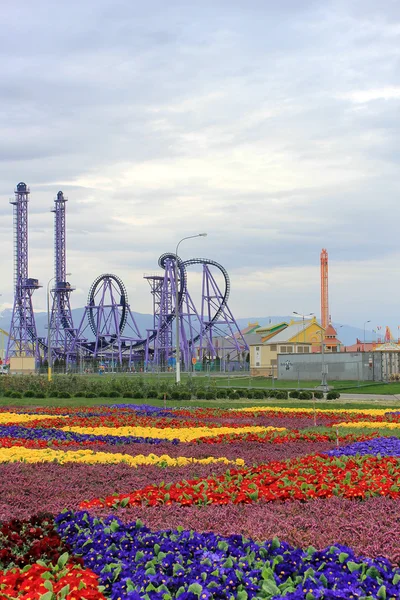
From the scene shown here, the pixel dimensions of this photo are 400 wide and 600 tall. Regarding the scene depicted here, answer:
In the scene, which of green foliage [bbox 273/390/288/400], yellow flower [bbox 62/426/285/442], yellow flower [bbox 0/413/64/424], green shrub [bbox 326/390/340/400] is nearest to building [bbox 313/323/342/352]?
green shrub [bbox 326/390/340/400]

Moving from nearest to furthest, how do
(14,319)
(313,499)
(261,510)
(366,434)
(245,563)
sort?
(245,563)
(261,510)
(313,499)
(366,434)
(14,319)

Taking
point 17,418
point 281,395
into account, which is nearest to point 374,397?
point 281,395

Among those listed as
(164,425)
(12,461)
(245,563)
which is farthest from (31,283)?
(245,563)

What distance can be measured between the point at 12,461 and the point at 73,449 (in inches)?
75.9

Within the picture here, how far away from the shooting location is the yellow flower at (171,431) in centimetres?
1711

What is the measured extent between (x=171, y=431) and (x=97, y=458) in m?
5.20

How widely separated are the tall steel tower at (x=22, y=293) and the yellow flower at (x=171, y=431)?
8174 cm

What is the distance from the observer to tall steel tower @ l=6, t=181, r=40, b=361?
97750mm

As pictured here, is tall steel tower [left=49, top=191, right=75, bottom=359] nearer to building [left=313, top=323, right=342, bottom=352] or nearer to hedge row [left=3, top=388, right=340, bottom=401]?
building [left=313, top=323, right=342, bottom=352]

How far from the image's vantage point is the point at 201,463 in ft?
40.8

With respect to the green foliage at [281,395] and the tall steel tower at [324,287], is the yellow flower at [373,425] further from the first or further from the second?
the tall steel tower at [324,287]

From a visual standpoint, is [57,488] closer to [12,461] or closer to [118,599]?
[12,461]

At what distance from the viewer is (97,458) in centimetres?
1297

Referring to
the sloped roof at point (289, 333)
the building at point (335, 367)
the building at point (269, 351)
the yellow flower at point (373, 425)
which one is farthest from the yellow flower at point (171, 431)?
the sloped roof at point (289, 333)
